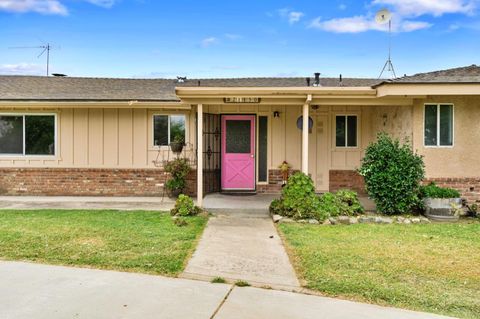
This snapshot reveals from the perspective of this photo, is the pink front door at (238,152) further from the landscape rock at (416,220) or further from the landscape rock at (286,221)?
the landscape rock at (416,220)

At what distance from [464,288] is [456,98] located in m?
6.20

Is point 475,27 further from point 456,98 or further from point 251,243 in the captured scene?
point 251,243

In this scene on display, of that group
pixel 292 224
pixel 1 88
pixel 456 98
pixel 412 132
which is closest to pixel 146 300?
pixel 292 224

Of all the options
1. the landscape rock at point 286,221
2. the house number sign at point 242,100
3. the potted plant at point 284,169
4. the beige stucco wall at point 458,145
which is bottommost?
the landscape rock at point 286,221

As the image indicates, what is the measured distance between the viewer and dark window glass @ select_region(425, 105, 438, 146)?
10.1 meters

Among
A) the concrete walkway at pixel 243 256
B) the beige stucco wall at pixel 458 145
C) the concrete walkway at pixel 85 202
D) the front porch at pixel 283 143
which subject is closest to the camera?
the concrete walkway at pixel 243 256

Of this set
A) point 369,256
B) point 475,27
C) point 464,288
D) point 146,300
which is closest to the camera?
point 146,300

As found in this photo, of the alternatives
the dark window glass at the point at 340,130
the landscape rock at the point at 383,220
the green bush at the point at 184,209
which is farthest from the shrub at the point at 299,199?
the dark window glass at the point at 340,130

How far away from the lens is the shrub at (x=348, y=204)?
956 cm

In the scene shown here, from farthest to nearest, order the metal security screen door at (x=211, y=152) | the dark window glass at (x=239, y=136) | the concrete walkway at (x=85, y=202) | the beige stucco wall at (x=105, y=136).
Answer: the dark window glass at (x=239, y=136) < the beige stucco wall at (x=105, y=136) < the metal security screen door at (x=211, y=152) < the concrete walkway at (x=85, y=202)

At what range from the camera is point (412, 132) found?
10.0 meters

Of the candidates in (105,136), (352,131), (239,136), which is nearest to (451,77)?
(352,131)

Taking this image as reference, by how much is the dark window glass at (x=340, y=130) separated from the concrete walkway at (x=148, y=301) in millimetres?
8732

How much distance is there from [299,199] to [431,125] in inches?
145
